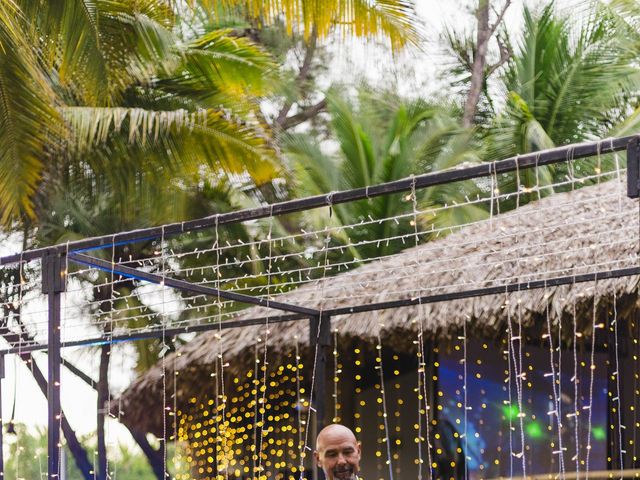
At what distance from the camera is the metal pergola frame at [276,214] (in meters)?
4.73

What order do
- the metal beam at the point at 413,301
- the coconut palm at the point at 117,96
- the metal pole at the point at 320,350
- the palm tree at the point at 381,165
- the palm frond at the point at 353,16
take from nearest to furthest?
the metal beam at the point at 413,301
the palm frond at the point at 353,16
the metal pole at the point at 320,350
the coconut palm at the point at 117,96
the palm tree at the point at 381,165

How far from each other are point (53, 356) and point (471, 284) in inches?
125

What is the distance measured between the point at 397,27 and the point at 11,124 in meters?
3.26

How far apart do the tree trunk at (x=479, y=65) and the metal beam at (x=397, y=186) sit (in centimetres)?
1094

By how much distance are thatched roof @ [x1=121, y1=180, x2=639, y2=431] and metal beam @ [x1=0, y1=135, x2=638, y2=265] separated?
5.12 feet

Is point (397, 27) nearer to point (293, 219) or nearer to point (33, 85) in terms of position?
point (33, 85)

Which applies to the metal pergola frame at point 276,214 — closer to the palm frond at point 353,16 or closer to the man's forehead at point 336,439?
the man's forehead at point 336,439

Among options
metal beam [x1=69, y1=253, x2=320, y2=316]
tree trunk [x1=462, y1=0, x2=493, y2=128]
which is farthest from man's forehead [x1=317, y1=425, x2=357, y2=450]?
tree trunk [x1=462, y1=0, x2=493, y2=128]

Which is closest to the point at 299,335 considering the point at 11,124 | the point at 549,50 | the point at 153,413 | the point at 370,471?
the point at 370,471

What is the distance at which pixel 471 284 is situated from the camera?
26.2 ft

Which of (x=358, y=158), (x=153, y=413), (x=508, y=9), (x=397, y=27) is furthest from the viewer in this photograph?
(x=508, y=9)

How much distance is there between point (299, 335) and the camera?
8.78 meters

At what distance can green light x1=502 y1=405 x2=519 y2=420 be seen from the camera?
337 inches

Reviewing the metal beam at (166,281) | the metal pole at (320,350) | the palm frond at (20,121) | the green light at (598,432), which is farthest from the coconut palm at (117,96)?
the green light at (598,432)
